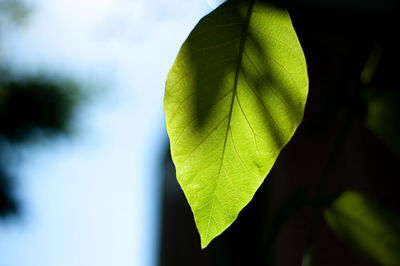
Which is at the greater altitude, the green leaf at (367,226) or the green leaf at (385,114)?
the green leaf at (385,114)

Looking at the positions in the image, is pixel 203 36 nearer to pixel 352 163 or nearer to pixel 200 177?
pixel 200 177

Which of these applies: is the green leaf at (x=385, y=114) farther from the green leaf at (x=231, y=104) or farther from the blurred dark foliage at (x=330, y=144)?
the green leaf at (x=231, y=104)

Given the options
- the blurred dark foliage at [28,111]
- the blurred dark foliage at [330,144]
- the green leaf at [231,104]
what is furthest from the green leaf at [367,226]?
the blurred dark foliage at [28,111]

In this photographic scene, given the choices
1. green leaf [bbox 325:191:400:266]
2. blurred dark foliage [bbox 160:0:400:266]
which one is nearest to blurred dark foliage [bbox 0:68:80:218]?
blurred dark foliage [bbox 160:0:400:266]

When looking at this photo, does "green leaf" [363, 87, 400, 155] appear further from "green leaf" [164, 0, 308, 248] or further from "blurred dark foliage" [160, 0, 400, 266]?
"green leaf" [164, 0, 308, 248]

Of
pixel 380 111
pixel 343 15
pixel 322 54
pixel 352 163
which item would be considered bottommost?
pixel 352 163

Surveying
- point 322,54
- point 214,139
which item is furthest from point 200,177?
point 322,54
